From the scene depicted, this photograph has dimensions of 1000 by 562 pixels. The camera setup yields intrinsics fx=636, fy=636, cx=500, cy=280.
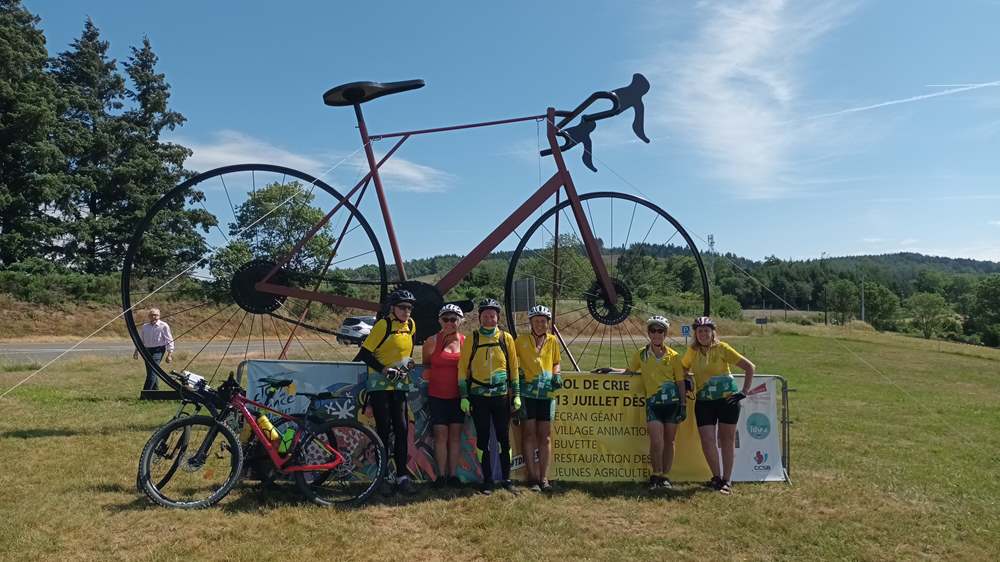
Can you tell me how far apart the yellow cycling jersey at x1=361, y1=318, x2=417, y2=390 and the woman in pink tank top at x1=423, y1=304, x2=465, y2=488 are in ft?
0.73

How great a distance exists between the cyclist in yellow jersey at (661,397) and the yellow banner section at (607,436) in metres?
0.21

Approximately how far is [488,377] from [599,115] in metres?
3.82

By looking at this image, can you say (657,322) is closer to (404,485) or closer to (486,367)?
(486,367)

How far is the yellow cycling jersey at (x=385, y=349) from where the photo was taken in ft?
15.9

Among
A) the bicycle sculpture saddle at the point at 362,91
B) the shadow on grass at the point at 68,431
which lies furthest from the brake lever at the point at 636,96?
the shadow on grass at the point at 68,431

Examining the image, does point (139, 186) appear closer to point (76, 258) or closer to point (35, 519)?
point (76, 258)

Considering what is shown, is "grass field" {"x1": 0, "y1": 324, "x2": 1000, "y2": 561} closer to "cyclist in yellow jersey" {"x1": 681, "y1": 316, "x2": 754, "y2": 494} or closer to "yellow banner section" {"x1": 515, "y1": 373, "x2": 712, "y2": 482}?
"yellow banner section" {"x1": 515, "y1": 373, "x2": 712, "y2": 482}

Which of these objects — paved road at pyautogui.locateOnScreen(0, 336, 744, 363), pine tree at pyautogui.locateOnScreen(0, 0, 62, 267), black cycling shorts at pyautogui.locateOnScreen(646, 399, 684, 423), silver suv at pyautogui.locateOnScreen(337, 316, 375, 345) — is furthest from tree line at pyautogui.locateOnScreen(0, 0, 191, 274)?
black cycling shorts at pyautogui.locateOnScreen(646, 399, 684, 423)

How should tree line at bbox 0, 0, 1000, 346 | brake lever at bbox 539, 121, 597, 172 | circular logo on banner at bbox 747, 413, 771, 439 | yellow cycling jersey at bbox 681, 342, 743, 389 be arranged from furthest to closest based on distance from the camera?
tree line at bbox 0, 0, 1000, 346
brake lever at bbox 539, 121, 597, 172
circular logo on banner at bbox 747, 413, 771, 439
yellow cycling jersey at bbox 681, 342, 743, 389

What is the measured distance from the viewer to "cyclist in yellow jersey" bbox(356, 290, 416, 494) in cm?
484

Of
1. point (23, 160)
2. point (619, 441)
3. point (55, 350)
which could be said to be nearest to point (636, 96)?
point (619, 441)

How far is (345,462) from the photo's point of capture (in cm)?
489

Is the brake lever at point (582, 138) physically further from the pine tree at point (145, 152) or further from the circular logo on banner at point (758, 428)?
the pine tree at point (145, 152)

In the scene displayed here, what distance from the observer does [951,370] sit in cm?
2005
